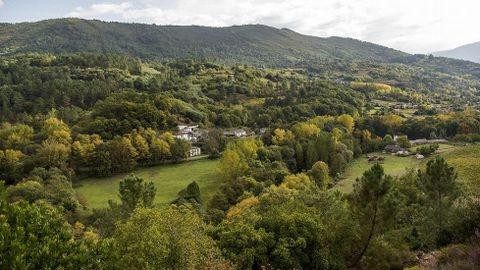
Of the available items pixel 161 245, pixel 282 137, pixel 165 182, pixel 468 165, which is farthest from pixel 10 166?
pixel 468 165

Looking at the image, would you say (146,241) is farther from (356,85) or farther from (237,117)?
(356,85)

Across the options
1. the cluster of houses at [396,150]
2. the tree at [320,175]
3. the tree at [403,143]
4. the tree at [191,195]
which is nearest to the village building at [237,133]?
the cluster of houses at [396,150]

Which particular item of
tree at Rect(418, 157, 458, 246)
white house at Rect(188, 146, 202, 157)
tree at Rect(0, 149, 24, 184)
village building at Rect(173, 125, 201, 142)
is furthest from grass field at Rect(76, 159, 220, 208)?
tree at Rect(418, 157, 458, 246)

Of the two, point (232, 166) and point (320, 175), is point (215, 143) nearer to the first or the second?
point (232, 166)

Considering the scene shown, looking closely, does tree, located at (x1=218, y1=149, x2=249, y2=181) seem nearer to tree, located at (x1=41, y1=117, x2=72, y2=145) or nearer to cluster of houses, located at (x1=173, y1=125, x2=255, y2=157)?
cluster of houses, located at (x1=173, y1=125, x2=255, y2=157)

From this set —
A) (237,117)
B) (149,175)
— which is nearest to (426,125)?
(237,117)

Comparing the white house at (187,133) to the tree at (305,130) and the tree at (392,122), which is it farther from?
the tree at (392,122)

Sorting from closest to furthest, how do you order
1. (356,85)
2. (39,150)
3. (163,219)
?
(163,219) < (39,150) < (356,85)
